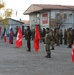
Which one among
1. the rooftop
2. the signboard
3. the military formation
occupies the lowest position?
the military formation

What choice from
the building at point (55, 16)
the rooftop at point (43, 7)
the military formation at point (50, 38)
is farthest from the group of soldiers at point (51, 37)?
the rooftop at point (43, 7)

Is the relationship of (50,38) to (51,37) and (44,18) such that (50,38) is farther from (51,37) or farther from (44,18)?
(44,18)

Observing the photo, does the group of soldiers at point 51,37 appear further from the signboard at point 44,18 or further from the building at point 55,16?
the signboard at point 44,18

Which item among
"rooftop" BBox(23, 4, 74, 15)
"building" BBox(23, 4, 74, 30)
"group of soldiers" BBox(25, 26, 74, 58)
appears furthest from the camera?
"rooftop" BBox(23, 4, 74, 15)

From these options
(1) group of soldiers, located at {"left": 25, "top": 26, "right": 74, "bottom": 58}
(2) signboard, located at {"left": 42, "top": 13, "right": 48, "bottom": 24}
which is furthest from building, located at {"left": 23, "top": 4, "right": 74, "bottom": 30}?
(1) group of soldiers, located at {"left": 25, "top": 26, "right": 74, "bottom": 58}

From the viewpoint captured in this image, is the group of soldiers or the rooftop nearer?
the group of soldiers

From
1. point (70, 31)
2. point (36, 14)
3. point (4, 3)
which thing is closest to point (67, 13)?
point (36, 14)

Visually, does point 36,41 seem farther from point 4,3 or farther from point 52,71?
point 4,3

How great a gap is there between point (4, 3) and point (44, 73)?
45.6m

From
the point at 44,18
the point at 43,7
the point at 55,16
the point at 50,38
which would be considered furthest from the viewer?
the point at 44,18

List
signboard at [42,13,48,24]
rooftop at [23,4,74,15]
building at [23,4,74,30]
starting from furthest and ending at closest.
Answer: signboard at [42,13,48,24] → rooftop at [23,4,74,15] → building at [23,4,74,30]

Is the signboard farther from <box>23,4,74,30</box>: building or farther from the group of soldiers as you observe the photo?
the group of soldiers

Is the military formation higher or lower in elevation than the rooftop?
lower

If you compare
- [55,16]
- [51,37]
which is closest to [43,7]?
[55,16]
